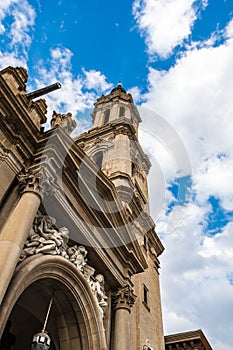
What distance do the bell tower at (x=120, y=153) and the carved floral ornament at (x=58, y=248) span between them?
11.1 meters

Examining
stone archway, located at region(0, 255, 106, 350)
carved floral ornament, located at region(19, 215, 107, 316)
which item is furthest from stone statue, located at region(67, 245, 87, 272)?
stone archway, located at region(0, 255, 106, 350)

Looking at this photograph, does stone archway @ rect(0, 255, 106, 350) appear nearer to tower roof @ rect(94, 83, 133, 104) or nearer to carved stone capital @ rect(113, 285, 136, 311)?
carved stone capital @ rect(113, 285, 136, 311)

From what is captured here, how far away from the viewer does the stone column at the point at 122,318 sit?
Result: 1108cm

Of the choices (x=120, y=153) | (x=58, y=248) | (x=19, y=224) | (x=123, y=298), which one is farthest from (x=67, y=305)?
(x=120, y=153)

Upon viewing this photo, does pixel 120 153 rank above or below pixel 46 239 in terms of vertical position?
above

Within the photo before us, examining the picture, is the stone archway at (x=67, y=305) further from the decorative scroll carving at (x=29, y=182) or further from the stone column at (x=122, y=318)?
the decorative scroll carving at (x=29, y=182)

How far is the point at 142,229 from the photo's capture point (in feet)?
79.5

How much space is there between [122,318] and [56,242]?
157 inches

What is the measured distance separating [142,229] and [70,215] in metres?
13.9

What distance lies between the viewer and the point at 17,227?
840cm

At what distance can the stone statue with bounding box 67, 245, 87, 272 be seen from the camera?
1081 cm

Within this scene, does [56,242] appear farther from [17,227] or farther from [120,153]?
[120,153]

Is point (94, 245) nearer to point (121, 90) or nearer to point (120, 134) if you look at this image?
point (120, 134)

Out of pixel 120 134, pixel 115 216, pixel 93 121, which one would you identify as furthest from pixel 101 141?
pixel 115 216
